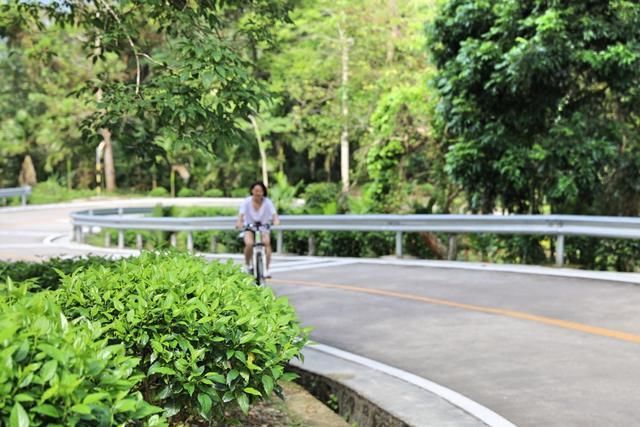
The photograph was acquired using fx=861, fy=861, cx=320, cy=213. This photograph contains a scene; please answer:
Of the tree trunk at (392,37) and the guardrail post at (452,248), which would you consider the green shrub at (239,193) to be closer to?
the tree trunk at (392,37)

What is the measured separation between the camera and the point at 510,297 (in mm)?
10945

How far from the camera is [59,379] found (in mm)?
2828

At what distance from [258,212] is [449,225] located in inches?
194

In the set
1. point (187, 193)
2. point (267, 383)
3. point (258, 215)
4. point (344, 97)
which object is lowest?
point (187, 193)

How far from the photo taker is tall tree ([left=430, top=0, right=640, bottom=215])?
14.4 metres

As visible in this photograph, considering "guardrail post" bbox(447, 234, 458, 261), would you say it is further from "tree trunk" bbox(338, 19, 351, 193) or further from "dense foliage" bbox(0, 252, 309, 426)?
"dense foliage" bbox(0, 252, 309, 426)

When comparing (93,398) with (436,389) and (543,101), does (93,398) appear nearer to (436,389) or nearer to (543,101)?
(436,389)

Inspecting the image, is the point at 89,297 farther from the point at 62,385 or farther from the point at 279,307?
the point at 62,385

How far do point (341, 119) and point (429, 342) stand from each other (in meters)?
21.8

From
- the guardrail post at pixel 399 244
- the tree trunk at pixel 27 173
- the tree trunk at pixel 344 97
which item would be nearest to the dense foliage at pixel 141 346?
the guardrail post at pixel 399 244

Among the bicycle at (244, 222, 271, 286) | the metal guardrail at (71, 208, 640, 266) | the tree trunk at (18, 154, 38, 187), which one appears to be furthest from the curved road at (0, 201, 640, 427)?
the tree trunk at (18, 154, 38, 187)

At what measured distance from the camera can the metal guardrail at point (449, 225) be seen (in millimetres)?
13102

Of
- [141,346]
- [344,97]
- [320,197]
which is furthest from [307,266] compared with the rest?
[344,97]

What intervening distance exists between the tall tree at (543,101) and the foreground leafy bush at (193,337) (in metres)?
10.6
